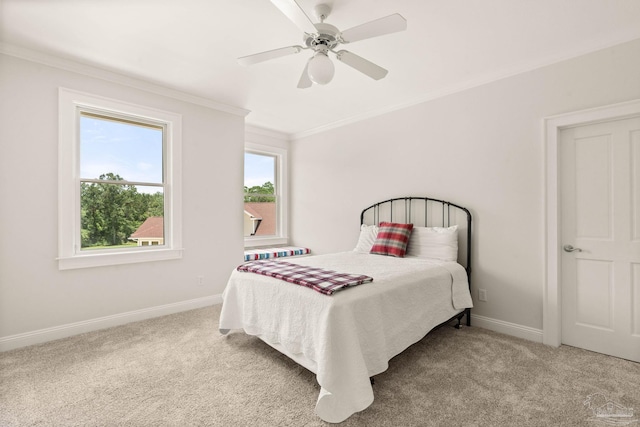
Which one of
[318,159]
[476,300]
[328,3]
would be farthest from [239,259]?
[328,3]

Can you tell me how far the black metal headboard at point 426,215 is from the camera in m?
3.16

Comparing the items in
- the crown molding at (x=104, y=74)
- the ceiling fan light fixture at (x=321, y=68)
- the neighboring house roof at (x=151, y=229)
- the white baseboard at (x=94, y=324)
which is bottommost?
the white baseboard at (x=94, y=324)

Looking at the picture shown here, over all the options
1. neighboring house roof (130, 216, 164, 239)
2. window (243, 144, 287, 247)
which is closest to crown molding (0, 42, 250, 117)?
window (243, 144, 287, 247)

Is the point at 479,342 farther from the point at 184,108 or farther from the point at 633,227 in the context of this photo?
the point at 184,108

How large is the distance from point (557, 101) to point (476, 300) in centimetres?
196

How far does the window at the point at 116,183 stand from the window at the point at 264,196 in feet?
4.53

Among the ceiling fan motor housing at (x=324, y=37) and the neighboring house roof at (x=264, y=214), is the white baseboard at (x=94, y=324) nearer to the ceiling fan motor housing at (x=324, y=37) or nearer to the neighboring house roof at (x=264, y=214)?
the neighboring house roof at (x=264, y=214)

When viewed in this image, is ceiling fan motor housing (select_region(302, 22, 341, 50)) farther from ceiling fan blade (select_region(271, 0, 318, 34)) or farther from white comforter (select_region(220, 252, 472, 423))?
white comforter (select_region(220, 252, 472, 423))

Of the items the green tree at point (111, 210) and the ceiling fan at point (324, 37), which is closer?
the ceiling fan at point (324, 37)

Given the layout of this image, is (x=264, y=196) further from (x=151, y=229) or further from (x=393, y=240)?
(x=393, y=240)

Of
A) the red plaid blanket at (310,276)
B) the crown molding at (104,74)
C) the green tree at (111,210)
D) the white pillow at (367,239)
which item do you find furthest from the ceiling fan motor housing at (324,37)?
the green tree at (111,210)

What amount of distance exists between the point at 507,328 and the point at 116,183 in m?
4.14

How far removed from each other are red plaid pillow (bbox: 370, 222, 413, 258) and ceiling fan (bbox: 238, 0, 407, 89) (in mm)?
1651

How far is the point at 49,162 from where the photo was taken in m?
2.69
